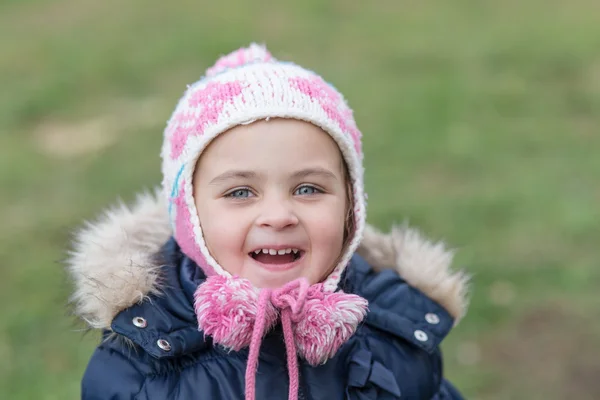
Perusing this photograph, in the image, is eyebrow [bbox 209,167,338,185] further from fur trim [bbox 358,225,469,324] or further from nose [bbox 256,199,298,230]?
fur trim [bbox 358,225,469,324]

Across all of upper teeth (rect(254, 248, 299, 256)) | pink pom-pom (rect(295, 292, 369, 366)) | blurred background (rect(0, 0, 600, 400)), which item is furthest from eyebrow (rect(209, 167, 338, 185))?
blurred background (rect(0, 0, 600, 400))

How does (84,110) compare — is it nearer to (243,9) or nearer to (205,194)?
(243,9)

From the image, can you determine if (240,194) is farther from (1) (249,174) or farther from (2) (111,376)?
(2) (111,376)

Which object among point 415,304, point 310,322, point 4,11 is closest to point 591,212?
point 415,304

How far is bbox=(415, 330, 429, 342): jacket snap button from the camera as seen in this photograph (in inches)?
83.4

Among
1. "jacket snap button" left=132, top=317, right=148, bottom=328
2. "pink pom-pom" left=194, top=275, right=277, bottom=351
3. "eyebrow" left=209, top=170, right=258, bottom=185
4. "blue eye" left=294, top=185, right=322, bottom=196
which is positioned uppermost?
"blue eye" left=294, top=185, right=322, bottom=196

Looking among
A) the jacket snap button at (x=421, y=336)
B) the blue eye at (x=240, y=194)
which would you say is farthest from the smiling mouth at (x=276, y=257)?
the jacket snap button at (x=421, y=336)

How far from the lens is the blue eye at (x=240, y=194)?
185 cm

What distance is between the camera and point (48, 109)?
5.70m

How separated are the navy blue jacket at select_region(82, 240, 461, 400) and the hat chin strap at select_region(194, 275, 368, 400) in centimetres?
9

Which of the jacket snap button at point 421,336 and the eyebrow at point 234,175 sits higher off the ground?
the eyebrow at point 234,175

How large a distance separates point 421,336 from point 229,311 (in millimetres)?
575

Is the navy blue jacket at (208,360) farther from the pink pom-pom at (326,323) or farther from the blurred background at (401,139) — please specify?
the blurred background at (401,139)

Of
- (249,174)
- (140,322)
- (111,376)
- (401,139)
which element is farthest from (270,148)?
(401,139)
